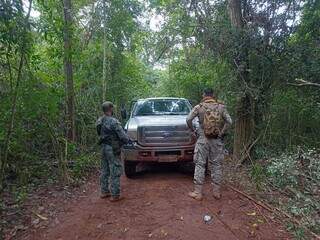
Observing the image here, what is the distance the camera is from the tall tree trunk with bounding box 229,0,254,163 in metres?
10.6

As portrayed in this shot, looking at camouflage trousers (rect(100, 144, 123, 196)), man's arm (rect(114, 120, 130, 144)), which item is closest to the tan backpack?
man's arm (rect(114, 120, 130, 144))

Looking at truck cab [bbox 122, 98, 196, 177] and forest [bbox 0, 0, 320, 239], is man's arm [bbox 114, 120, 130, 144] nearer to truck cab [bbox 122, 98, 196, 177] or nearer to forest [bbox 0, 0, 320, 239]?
truck cab [bbox 122, 98, 196, 177]

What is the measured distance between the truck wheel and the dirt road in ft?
3.62

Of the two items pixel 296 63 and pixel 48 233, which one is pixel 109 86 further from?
pixel 48 233

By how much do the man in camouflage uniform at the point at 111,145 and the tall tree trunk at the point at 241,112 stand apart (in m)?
4.08

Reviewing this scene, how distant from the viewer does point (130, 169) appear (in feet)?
31.3

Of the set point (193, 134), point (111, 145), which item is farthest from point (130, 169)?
point (111, 145)

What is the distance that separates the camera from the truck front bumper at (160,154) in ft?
29.1

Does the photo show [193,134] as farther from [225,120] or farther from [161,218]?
[161,218]

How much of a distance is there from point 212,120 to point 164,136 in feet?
5.82

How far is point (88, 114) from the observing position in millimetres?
14078

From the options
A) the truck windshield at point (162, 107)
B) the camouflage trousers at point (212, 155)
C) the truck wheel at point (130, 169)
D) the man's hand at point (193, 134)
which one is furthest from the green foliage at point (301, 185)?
the truck windshield at point (162, 107)

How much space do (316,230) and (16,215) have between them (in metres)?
4.80

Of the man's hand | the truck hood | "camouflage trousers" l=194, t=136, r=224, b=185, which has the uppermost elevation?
the truck hood
